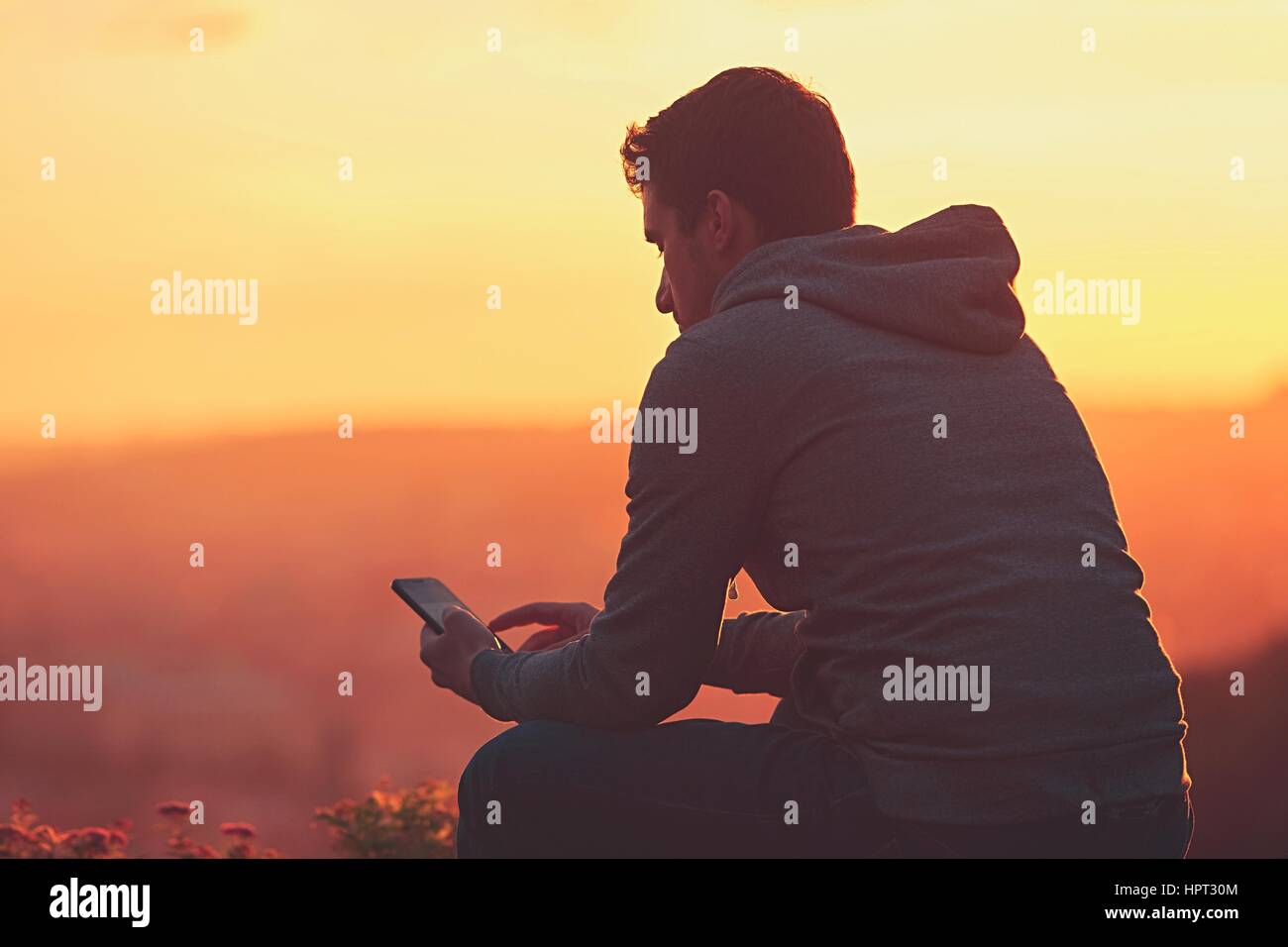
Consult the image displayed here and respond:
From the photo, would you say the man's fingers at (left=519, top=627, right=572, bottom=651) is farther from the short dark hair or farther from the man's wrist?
the short dark hair

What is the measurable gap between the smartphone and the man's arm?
49 centimetres

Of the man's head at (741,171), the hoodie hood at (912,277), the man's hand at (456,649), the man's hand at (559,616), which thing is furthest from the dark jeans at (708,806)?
the man's head at (741,171)

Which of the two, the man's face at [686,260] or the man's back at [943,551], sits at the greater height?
the man's face at [686,260]

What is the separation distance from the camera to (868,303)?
2373 mm

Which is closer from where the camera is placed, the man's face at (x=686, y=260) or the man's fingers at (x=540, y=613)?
the man's face at (x=686, y=260)

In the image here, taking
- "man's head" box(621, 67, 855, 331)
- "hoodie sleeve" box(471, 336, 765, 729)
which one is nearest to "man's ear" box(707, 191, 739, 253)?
"man's head" box(621, 67, 855, 331)

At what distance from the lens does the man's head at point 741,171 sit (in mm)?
2660

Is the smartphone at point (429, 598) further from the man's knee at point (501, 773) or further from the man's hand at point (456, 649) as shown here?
the man's knee at point (501, 773)

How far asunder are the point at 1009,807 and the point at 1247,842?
3841mm

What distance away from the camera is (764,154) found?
8.71 ft

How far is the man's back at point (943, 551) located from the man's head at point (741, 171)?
260 millimetres
